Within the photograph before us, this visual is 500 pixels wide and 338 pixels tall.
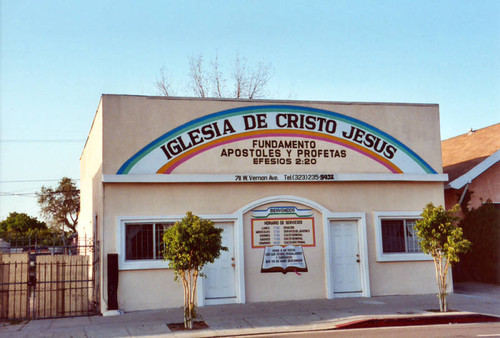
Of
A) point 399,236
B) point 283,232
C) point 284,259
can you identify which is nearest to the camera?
point 284,259

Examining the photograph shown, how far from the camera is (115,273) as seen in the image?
13.0m

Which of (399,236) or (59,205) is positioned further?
(59,205)

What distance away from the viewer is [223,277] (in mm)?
13891

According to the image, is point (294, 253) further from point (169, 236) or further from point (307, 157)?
point (169, 236)

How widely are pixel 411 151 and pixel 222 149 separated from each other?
5.54 meters

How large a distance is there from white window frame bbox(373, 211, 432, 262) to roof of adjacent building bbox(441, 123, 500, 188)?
132 inches

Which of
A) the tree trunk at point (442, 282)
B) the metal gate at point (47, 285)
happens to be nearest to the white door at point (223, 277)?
the metal gate at point (47, 285)

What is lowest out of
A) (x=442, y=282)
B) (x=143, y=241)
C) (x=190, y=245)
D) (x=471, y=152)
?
(x=442, y=282)

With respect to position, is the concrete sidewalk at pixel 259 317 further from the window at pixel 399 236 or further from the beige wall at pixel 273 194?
the window at pixel 399 236

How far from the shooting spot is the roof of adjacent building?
58.7ft

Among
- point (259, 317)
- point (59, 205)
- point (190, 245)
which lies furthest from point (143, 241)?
point (59, 205)

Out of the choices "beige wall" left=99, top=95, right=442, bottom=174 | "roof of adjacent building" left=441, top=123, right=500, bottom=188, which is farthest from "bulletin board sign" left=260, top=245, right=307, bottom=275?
"roof of adjacent building" left=441, top=123, right=500, bottom=188

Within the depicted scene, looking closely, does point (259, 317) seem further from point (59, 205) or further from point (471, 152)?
point (59, 205)

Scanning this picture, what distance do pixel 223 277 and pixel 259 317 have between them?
7.04 ft
